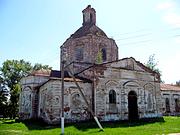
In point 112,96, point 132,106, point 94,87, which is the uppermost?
point 94,87

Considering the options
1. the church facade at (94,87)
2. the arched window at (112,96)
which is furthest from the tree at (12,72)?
the arched window at (112,96)

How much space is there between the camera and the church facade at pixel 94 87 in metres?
20.3

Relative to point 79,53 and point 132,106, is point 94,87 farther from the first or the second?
point 79,53

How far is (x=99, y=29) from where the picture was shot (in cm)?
2842

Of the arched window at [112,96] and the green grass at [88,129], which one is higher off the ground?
the arched window at [112,96]

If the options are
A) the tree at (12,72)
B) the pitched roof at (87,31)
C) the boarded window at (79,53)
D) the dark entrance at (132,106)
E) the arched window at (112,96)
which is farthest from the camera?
the tree at (12,72)

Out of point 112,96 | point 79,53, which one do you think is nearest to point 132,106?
point 112,96

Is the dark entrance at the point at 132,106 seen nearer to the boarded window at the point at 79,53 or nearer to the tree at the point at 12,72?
the boarded window at the point at 79,53

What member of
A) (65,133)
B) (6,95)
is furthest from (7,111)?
(65,133)

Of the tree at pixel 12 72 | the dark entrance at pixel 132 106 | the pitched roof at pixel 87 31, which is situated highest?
the pitched roof at pixel 87 31

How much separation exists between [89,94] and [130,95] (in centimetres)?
482

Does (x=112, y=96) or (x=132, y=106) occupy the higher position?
(x=112, y=96)

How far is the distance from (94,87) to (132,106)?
5.29 m

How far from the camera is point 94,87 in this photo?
70.9 feet
